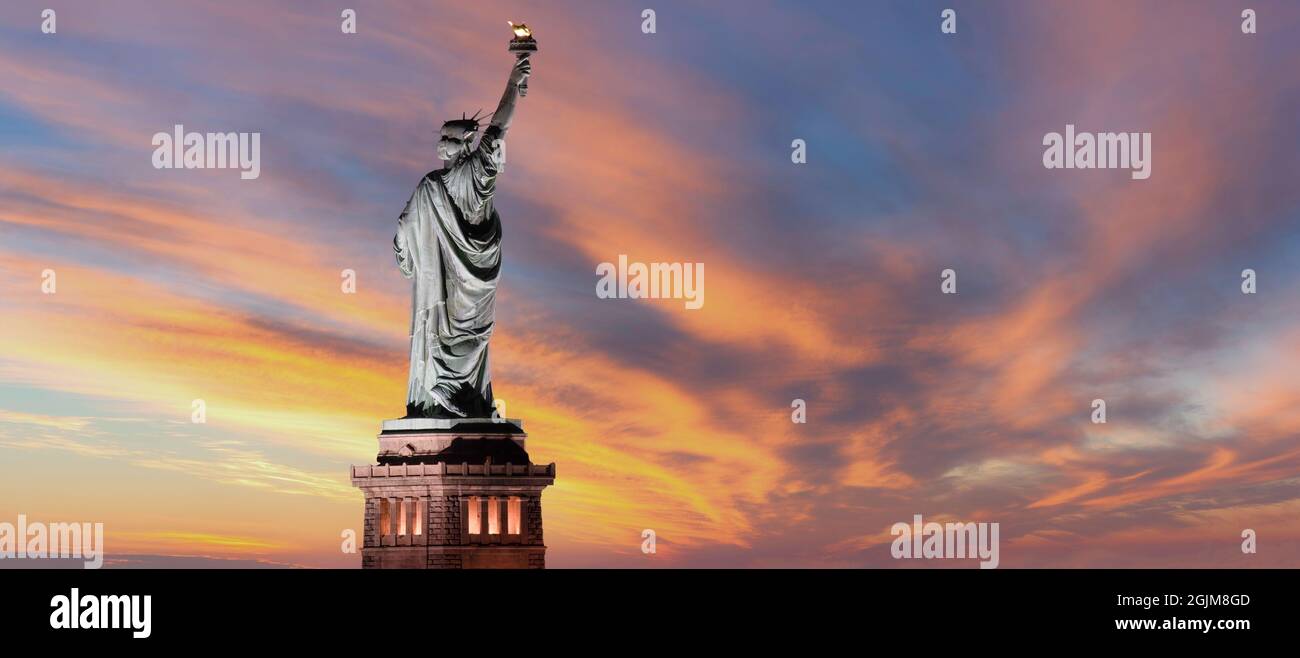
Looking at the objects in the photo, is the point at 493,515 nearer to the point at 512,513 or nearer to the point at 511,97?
the point at 512,513

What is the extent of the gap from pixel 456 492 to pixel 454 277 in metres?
8.50

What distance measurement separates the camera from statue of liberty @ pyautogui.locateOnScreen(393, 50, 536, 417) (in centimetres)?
9469

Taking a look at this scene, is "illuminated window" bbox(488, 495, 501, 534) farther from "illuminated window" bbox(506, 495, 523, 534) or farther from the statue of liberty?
the statue of liberty

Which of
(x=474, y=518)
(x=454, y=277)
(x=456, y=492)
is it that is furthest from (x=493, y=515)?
(x=454, y=277)

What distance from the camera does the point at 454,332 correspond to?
3748 inches

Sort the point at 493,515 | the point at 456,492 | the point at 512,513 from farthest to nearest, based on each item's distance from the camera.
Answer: the point at 512,513 → the point at 493,515 → the point at 456,492

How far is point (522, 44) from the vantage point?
94.9 m

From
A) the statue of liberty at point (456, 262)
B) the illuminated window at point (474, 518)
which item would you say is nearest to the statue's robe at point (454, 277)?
the statue of liberty at point (456, 262)

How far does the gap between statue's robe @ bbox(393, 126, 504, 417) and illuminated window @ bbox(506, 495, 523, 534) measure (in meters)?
3.50

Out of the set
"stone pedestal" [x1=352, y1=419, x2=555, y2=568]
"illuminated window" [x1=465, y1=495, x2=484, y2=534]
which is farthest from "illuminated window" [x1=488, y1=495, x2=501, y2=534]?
"illuminated window" [x1=465, y1=495, x2=484, y2=534]

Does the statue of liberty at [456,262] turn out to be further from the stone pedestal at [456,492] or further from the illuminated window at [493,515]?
the illuminated window at [493,515]
